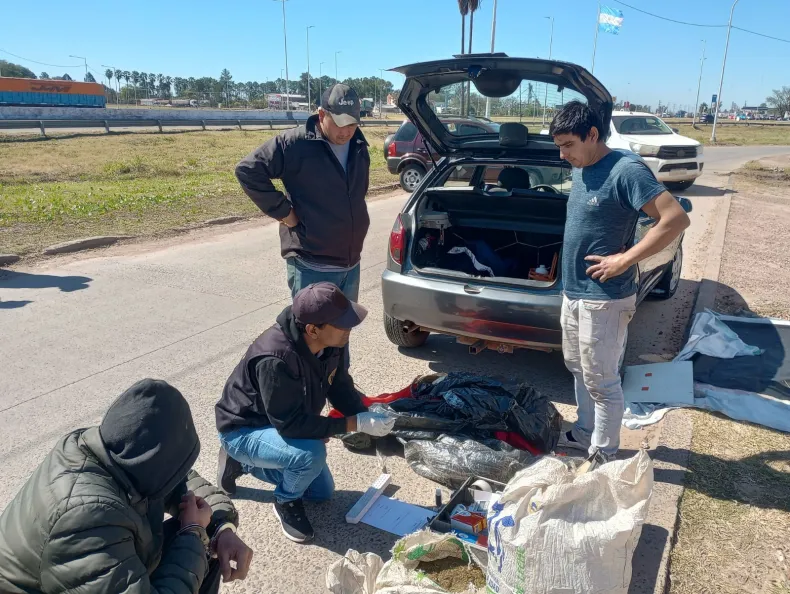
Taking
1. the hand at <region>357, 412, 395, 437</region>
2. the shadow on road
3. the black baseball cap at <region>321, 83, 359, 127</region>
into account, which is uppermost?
the black baseball cap at <region>321, 83, 359, 127</region>

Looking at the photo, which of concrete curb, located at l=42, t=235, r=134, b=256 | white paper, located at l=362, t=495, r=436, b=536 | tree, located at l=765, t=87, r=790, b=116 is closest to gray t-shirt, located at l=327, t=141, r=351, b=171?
white paper, located at l=362, t=495, r=436, b=536

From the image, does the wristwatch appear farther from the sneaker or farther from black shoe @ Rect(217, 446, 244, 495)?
the sneaker

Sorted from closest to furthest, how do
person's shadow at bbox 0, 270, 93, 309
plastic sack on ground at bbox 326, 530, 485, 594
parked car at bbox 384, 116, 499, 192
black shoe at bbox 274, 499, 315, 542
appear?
1. plastic sack on ground at bbox 326, 530, 485, 594
2. black shoe at bbox 274, 499, 315, 542
3. person's shadow at bbox 0, 270, 93, 309
4. parked car at bbox 384, 116, 499, 192

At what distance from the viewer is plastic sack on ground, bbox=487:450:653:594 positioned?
2.07 metres

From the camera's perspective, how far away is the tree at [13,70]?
89219 mm

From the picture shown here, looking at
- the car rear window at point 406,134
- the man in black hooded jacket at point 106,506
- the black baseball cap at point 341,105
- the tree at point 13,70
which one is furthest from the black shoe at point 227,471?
the tree at point 13,70

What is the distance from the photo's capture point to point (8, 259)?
7.21 meters

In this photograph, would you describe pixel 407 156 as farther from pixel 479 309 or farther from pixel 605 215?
pixel 605 215

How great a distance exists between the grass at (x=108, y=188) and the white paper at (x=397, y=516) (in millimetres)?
6406

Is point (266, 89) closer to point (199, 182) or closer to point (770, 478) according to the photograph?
point (199, 182)

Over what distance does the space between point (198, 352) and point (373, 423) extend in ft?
8.46

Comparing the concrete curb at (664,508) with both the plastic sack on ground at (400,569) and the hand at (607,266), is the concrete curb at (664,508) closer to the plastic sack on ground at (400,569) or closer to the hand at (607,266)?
the plastic sack on ground at (400,569)

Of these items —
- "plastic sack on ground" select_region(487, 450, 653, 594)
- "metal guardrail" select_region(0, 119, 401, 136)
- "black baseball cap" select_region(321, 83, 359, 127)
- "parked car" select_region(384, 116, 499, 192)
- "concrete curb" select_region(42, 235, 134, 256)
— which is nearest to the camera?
"plastic sack on ground" select_region(487, 450, 653, 594)

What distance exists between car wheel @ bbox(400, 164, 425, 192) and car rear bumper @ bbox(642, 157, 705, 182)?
5.36 meters
